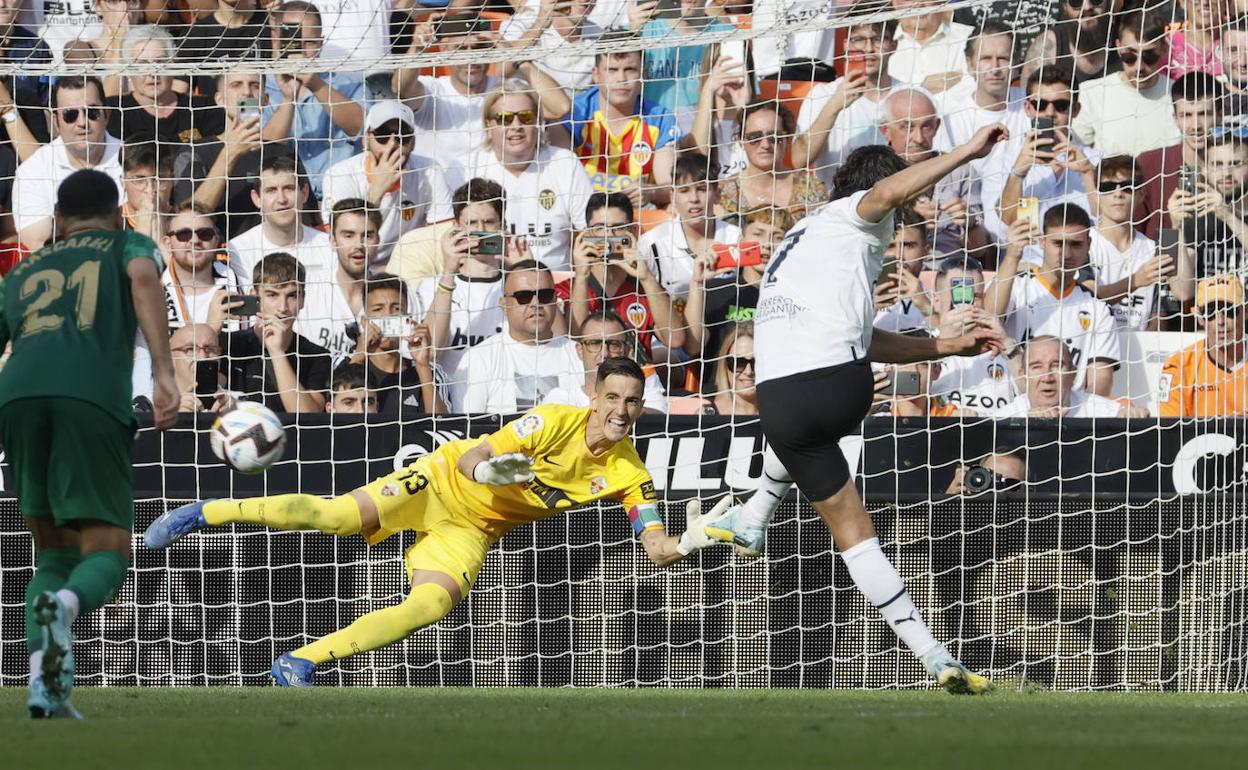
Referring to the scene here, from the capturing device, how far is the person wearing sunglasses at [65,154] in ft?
30.6

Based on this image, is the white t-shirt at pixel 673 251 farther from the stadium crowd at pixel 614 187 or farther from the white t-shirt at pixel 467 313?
the white t-shirt at pixel 467 313

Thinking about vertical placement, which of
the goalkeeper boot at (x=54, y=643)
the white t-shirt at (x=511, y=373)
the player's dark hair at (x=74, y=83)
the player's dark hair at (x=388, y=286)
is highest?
the player's dark hair at (x=74, y=83)

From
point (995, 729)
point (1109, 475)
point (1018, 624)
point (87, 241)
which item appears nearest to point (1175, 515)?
point (1109, 475)

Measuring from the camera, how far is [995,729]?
13.0 feet

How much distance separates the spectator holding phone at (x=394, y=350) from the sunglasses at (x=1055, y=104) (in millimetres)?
3706

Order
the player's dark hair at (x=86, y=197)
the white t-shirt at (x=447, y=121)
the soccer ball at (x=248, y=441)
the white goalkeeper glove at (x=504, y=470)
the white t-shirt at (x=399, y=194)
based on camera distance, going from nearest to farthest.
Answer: the player's dark hair at (x=86, y=197)
the soccer ball at (x=248, y=441)
the white goalkeeper glove at (x=504, y=470)
the white t-shirt at (x=399, y=194)
the white t-shirt at (x=447, y=121)

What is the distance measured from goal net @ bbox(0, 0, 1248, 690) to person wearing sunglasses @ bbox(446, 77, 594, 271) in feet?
0.07

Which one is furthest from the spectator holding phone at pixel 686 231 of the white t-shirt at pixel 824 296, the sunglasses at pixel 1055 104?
the white t-shirt at pixel 824 296

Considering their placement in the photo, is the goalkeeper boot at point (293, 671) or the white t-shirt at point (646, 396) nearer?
the goalkeeper boot at point (293, 671)

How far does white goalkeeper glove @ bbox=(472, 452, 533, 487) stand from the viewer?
6293 mm

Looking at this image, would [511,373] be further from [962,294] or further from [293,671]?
[293,671]

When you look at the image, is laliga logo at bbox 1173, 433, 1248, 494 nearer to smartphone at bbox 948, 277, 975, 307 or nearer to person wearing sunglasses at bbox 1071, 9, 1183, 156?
smartphone at bbox 948, 277, 975, 307

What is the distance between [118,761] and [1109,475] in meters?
5.56

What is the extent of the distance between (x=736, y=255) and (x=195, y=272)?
299 cm
